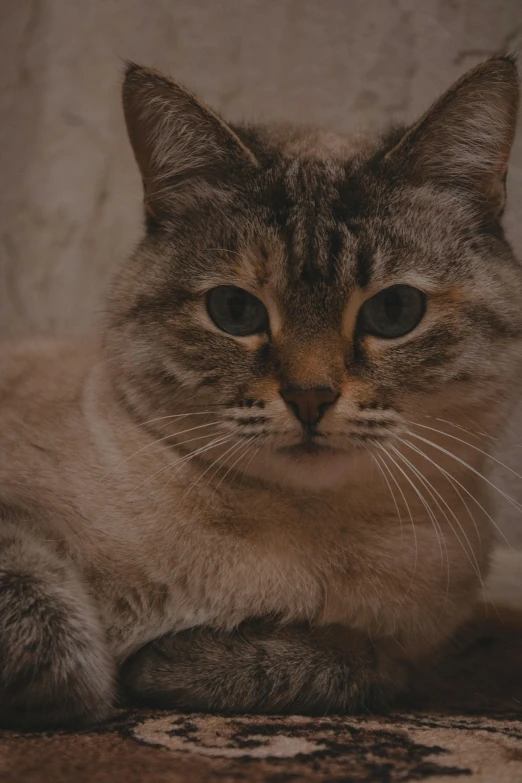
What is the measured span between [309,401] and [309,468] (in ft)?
0.41

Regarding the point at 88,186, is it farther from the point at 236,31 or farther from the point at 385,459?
the point at 385,459

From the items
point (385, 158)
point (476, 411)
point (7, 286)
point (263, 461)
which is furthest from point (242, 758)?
point (7, 286)

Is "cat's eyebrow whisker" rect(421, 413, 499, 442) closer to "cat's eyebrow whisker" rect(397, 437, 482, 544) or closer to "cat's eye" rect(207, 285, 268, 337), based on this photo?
"cat's eyebrow whisker" rect(397, 437, 482, 544)

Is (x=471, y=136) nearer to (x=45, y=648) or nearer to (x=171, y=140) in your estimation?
(x=171, y=140)

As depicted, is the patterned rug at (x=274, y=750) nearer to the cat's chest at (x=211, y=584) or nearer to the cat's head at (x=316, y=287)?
the cat's chest at (x=211, y=584)

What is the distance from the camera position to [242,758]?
888 millimetres

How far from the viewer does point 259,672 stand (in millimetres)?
1136

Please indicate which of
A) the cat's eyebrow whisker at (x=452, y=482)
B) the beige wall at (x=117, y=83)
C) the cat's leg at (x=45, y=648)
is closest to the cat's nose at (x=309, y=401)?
the cat's eyebrow whisker at (x=452, y=482)

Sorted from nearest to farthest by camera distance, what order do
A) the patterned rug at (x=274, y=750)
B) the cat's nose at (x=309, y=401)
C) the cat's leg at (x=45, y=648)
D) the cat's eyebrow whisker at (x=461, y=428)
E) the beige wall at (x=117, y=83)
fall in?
the patterned rug at (x=274, y=750) → the cat's leg at (x=45, y=648) → the cat's nose at (x=309, y=401) → the cat's eyebrow whisker at (x=461, y=428) → the beige wall at (x=117, y=83)

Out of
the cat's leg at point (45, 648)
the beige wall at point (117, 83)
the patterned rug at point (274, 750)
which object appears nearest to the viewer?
the patterned rug at point (274, 750)

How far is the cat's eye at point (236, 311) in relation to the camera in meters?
1.23

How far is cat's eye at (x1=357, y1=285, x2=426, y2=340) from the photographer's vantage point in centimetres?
121

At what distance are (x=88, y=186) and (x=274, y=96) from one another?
0.56 metres

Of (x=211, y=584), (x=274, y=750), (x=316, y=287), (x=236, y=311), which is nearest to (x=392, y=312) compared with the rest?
(x=316, y=287)
